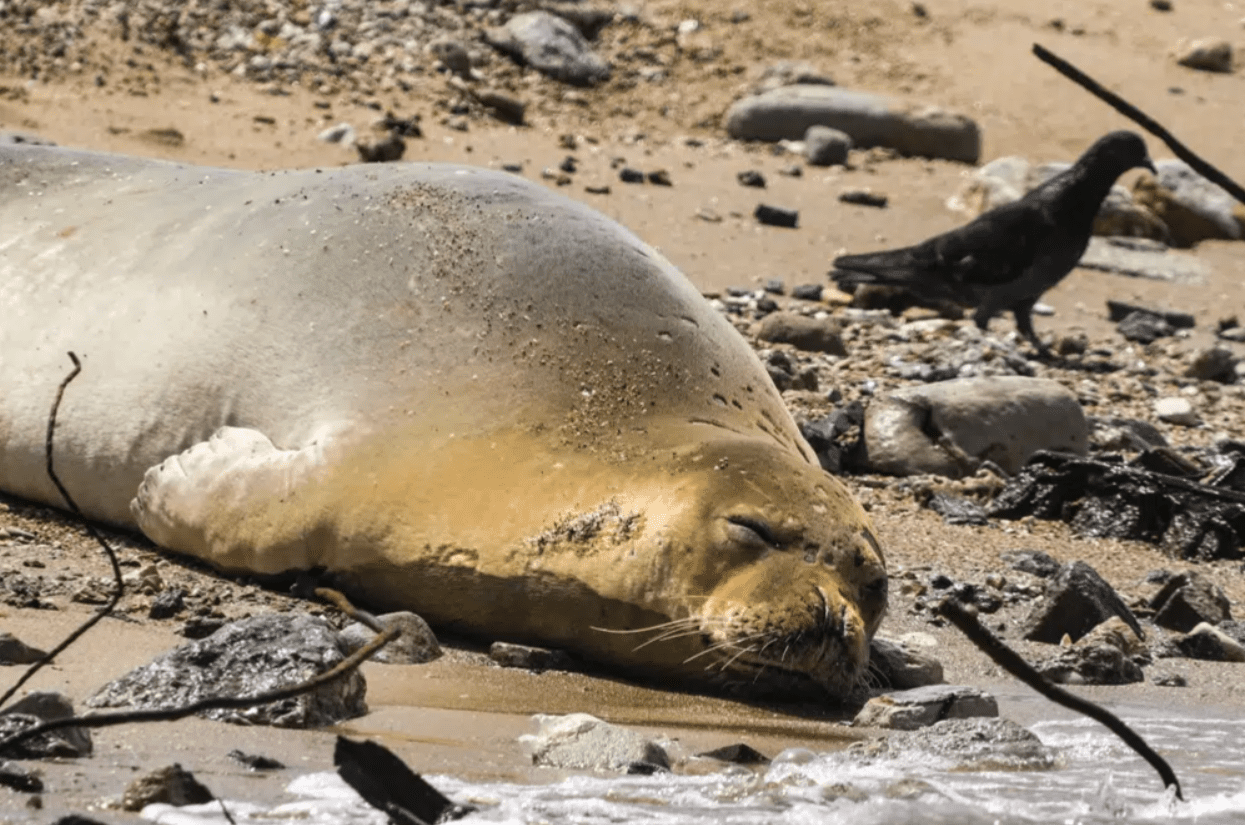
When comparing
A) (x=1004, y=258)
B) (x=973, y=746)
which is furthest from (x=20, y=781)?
(x=1004, y=258)

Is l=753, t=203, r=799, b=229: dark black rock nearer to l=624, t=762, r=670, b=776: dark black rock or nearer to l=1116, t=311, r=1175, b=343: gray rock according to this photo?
l=1116, t=311, r=1175, b=343: gray rock

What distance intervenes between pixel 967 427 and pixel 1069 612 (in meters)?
1.93

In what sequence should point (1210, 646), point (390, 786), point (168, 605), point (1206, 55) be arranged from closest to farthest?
point (390, 786) → point (168, 605) → point (1210, 646) → point (1206, 55)

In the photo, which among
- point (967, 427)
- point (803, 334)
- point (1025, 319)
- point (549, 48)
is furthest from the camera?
point (549, 48)

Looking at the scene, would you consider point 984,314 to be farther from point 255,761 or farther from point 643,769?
point 255,761

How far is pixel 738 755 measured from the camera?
3379 millimetres

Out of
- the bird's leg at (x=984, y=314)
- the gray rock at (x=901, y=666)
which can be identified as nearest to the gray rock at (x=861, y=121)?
the bird's leg at (x=984, y=314)

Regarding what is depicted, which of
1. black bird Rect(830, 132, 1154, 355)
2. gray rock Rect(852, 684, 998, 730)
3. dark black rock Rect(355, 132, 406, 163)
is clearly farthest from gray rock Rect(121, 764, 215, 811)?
dark black rock Rect(355, 132, 406, 163)

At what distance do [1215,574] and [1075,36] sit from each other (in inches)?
449

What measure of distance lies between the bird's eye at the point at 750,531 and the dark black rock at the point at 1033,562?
5.68ft

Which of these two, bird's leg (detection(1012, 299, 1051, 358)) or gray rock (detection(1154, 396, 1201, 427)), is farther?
bird's leg (detection(1012, 299, 1051, 358))

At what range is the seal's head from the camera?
12.3 feet

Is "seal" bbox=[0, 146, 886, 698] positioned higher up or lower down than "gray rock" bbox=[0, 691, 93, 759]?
lower down

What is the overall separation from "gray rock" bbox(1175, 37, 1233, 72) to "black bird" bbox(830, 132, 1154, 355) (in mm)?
6160
